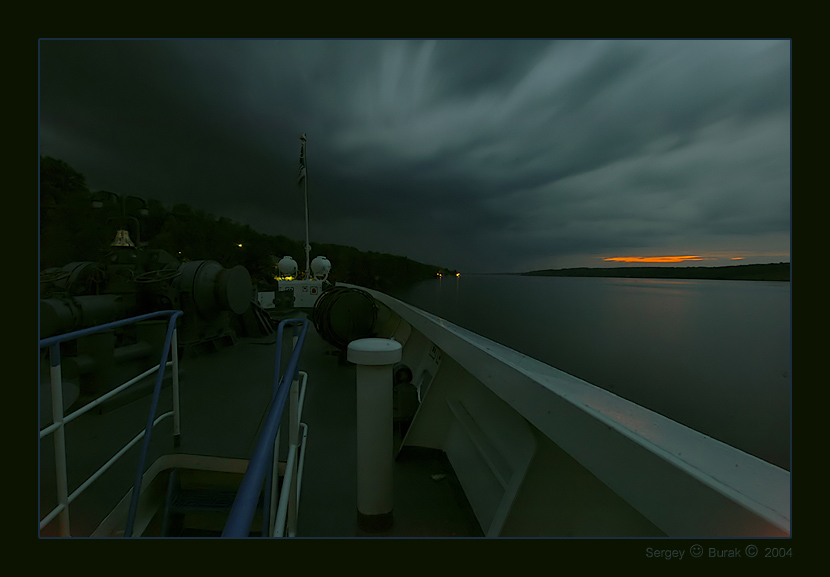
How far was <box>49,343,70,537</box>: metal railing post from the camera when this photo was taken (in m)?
1.06

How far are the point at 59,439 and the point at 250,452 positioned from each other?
3.35 feet

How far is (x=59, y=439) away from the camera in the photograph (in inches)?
45.7

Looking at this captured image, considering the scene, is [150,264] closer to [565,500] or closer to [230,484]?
[230,484]

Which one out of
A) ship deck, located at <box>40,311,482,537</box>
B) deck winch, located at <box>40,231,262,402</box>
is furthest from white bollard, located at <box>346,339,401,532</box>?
deck winch, located at <box>40,231,262,402</box>

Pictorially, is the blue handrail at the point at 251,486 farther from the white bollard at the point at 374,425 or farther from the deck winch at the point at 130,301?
the deck winch at the point at 130,301

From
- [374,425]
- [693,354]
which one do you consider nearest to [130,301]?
[374,425]

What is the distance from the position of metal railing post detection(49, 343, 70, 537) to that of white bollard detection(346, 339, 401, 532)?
0.95 meters

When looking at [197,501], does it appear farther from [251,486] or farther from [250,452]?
[251,486]

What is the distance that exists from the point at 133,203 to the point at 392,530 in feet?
14.6

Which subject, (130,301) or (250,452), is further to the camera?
(130,301)

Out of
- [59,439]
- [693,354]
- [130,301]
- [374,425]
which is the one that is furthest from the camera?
[693,354]

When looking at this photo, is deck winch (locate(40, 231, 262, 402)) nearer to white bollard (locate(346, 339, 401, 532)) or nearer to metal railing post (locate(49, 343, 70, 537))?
metal railing post (locate(49, 343, 70, 537))

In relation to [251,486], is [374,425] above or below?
below

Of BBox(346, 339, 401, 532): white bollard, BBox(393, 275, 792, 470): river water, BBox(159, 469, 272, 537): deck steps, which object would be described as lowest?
BBox(393, 275, 792, 470): river water
